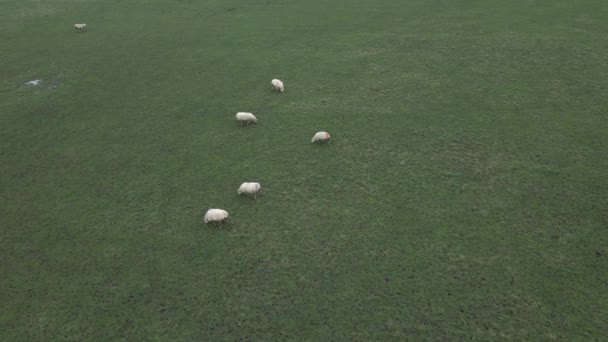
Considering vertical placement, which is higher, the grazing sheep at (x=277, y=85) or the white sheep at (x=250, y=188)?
the grazing sheep at (x=277, y=85)

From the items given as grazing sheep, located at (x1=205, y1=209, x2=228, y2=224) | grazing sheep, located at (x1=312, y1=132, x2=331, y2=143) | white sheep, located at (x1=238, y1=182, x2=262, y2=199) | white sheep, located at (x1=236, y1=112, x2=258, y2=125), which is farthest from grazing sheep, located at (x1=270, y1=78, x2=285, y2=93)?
grazing sheep, located at (x1=205, y1=209, x2=228, y2=224)

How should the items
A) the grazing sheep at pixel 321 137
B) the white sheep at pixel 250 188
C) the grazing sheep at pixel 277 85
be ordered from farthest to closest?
the grazing sheep at pixel 277 85 < the grazing sheep at pixel 321 137 < the white sheep at pixel 250 188

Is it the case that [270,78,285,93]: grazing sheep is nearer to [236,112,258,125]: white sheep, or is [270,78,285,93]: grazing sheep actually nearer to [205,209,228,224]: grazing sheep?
[236,112,258,125]: white sheep

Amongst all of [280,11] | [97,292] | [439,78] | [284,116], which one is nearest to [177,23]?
[280,11]

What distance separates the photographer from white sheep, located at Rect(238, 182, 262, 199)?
363 cm

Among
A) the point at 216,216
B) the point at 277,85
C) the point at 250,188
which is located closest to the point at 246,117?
the point at 277,85

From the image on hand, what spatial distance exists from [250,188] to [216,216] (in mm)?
421

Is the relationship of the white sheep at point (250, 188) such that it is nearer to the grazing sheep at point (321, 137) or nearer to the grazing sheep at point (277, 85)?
the grazing sheep at point (321, 137)

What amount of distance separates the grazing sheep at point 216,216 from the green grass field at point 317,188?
3.5 inches

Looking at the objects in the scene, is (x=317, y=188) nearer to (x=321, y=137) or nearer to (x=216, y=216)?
(x=321, y=137)

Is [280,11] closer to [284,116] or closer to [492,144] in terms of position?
[284,116]

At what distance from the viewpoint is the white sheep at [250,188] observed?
3.63 metres

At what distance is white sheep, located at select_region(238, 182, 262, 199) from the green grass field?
0.09 m

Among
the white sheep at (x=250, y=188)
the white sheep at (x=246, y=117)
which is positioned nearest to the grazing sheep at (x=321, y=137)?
the white sheep at (x=246, y=117)
